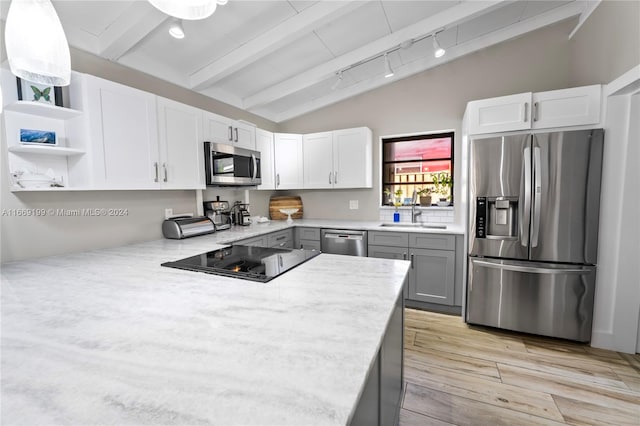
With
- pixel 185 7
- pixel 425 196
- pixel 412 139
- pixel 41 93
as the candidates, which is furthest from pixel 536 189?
pixel 41 93

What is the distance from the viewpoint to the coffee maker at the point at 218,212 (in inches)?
118

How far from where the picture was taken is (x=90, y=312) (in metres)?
0.96

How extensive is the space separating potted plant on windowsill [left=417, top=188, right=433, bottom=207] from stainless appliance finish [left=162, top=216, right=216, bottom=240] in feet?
8.31

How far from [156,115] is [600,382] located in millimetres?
3790

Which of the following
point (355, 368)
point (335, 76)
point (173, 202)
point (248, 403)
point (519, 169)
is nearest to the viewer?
point (248, 403)

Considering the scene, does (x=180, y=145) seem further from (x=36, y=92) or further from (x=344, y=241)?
(x=344, y=241)

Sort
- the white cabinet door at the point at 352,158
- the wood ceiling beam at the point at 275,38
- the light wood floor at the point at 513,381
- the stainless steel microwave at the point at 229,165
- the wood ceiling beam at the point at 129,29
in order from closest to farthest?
the light wood floor at the point at 513,381 → the wood ceiling beam at the point at 129,29 → the wood ceiling beam at the point at 275,38 → the stainless steel microwave at the point at 229,165 → the white cabinet door at the point at 352,158

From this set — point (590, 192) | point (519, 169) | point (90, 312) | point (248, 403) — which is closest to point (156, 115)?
point (90, 312)

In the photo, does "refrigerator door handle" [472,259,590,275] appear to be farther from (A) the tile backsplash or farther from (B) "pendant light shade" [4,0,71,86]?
(B) "pendant light shade" [4,0,71,86]

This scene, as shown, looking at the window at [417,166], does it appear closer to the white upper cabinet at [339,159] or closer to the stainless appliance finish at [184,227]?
the white upper cabinet at [339,159]

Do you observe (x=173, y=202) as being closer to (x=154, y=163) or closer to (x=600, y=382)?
(x=154, y=163)

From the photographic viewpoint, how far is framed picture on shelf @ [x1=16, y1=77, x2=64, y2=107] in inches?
63.4

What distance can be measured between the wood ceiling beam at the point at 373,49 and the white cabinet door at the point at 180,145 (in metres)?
1.09

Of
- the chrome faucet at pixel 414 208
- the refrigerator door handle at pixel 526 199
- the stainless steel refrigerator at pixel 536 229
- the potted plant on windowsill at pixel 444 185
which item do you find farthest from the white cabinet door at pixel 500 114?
the chrome faucet at pixel 414 208
